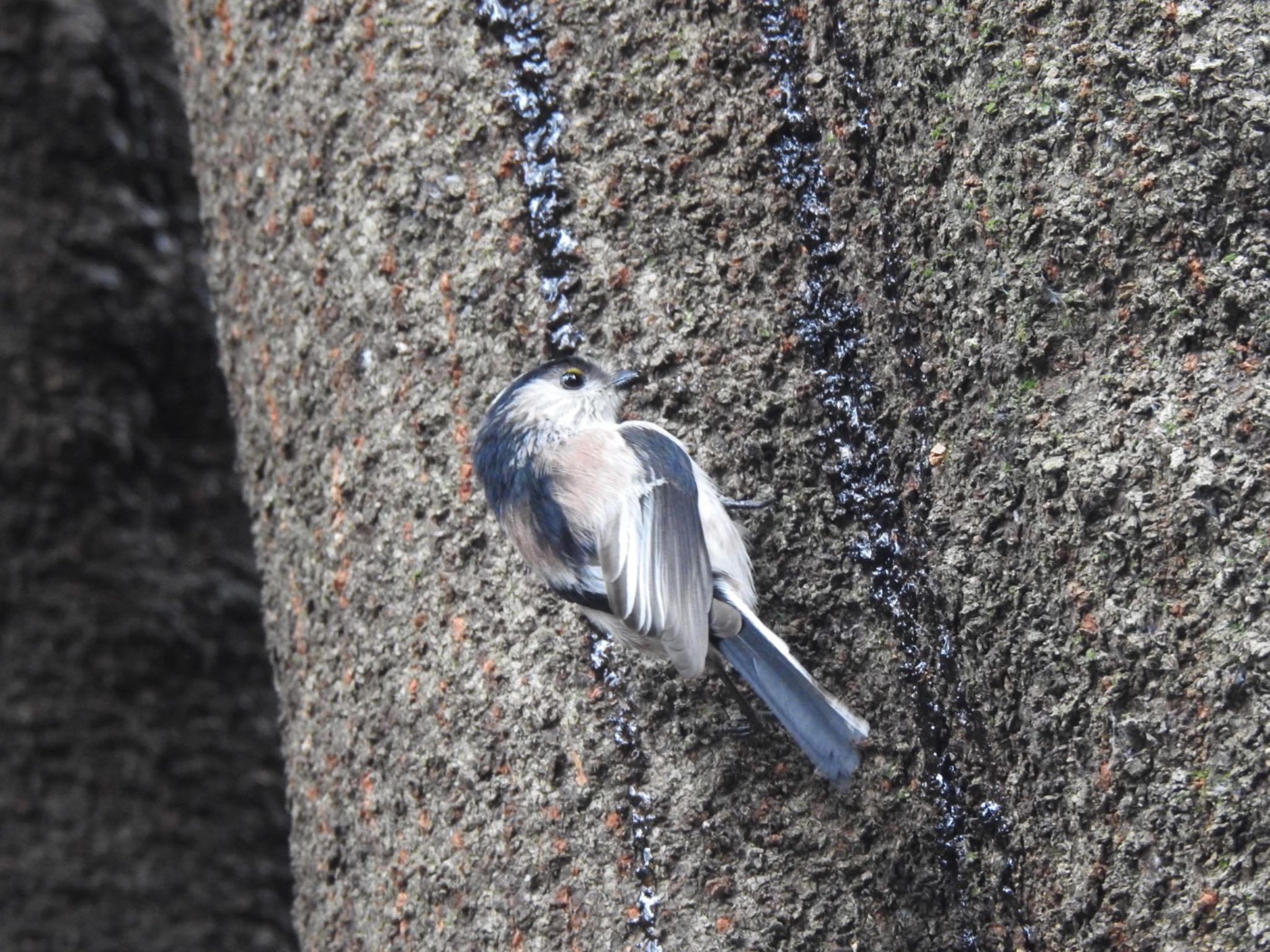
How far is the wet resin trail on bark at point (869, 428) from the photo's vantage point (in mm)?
1353

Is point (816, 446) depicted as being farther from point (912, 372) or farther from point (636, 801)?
point (636, 801)

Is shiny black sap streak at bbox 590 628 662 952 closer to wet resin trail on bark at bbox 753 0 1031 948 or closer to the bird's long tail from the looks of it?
the bird's long tail

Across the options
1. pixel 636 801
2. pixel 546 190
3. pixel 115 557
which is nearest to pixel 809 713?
pixel 636 801

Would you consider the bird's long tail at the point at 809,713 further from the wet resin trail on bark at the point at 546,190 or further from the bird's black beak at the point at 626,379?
the bird's black beak at the point at 626,379

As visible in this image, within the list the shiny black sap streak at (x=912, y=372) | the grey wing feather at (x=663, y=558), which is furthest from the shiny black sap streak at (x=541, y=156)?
the shiny black sap streak at (x=912, y=372)

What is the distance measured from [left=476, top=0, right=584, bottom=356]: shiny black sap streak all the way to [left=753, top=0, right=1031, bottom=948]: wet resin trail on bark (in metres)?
0.27

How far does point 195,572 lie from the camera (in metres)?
2.87

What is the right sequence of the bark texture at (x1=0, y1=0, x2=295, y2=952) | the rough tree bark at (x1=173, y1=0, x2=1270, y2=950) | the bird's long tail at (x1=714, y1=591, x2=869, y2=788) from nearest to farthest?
the rough tree bark at (x1=173, y1=0, x2=1270, y2=950), the bird's long tail at (x1=714, y1=591, x2=869, y2=788), the bark texture at (x1=0, y1=0, x2=295, y2=952)

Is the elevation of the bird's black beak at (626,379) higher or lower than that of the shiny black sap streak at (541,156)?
lower

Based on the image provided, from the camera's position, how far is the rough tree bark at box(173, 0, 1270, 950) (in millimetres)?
1231

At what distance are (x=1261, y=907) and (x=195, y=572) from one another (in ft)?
7.72

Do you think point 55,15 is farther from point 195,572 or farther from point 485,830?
point 485,830

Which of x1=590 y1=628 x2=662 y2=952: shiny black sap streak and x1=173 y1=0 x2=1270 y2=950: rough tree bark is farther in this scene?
x1=590 y1=628 x2=662 y2=952: shiny black sap streak

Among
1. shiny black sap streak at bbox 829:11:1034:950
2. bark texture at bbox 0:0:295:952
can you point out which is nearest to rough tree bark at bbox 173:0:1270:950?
shiny black sap streak at bbox 829:11:1034:950
